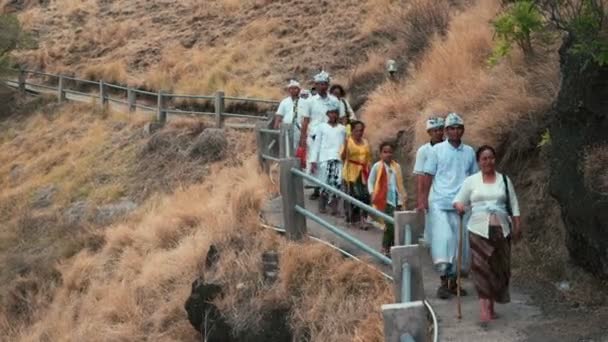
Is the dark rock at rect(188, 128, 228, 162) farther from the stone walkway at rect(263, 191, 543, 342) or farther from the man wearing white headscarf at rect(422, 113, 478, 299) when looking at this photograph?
the man wearing white headscarf at rect(422, 113, 478, 299)

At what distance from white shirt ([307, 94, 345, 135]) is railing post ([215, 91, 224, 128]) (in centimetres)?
963

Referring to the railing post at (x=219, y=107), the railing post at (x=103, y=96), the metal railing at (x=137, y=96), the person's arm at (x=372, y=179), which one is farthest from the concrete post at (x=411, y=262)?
the railing post at (x=103, y=96)

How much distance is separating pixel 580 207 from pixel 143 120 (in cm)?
1762

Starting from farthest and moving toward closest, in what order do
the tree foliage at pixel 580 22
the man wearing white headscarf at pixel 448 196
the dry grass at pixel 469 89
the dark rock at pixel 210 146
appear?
1. the dark rock at pixel 210 146
2. the dry grass at pixel 469 89
3. the man wearing white headscarf at pixel 448 196
4. the tree foliage at pixel 580 22

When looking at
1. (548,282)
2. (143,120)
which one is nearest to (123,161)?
(143,120)

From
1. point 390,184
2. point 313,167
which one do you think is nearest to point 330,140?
point 313,167

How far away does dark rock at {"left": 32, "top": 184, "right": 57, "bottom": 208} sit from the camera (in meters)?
19.8

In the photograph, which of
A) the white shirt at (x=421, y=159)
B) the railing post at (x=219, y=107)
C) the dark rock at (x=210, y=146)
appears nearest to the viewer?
the white shirt at (x=421, y=159)

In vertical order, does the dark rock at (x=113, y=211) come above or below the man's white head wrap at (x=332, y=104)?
below

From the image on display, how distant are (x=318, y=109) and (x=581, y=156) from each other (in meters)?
4.58

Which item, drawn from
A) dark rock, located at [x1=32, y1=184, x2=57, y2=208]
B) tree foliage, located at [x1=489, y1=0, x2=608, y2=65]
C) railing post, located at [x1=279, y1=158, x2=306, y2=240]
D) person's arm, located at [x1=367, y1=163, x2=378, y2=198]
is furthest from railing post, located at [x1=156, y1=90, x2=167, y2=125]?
person's arm, located at [x1=367, y1=163, x2=378, y2=198]

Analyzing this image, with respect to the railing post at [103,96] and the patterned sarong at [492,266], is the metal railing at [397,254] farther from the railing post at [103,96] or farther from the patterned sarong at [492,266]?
the railing post at [103,96]

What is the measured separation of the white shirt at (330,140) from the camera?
32.3 ft

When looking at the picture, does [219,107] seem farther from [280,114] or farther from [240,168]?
[280,114]
